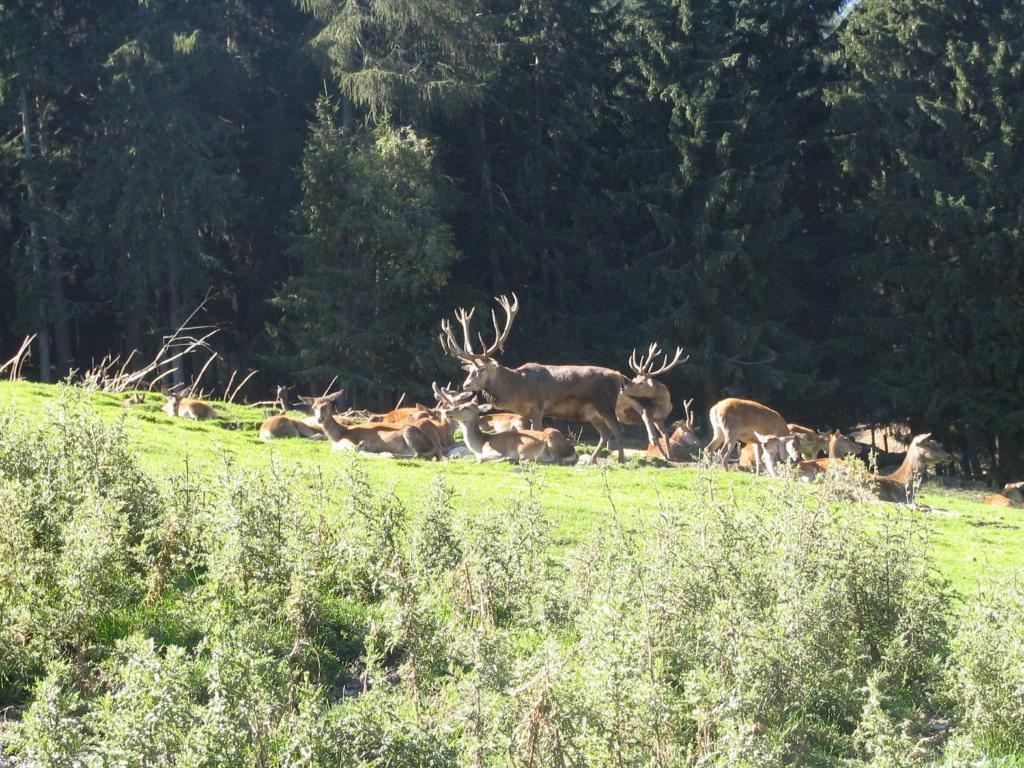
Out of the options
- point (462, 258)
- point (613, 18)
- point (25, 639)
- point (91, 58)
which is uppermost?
point (613, 18)

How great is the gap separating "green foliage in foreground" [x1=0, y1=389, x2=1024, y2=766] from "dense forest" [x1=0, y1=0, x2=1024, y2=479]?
21890 mm

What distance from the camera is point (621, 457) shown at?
17438 millimetres

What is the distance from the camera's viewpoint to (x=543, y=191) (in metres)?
33.7

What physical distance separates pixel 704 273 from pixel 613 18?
8016 mm

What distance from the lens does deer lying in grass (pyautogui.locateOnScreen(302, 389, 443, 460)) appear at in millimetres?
16703

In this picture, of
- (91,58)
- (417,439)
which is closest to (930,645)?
(417,439)

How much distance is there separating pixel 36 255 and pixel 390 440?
56.6 feet

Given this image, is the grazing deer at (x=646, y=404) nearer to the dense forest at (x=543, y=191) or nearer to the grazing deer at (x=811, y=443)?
the grazing deer at (x=811, y=443)

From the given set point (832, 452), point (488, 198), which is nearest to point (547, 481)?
point (832, 452)

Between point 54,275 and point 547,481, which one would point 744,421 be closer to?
point 547,481

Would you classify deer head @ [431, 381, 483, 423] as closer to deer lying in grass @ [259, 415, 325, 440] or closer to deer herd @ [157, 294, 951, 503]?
deer herd @ [157, 294, 951, 503]

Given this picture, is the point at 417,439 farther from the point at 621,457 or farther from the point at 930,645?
the point at 930,645

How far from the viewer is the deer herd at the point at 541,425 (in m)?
16.8

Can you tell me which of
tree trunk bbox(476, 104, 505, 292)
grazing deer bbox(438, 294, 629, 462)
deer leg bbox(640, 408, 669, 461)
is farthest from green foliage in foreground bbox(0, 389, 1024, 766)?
tree trunk bbox(476, 104, 505, 292)
